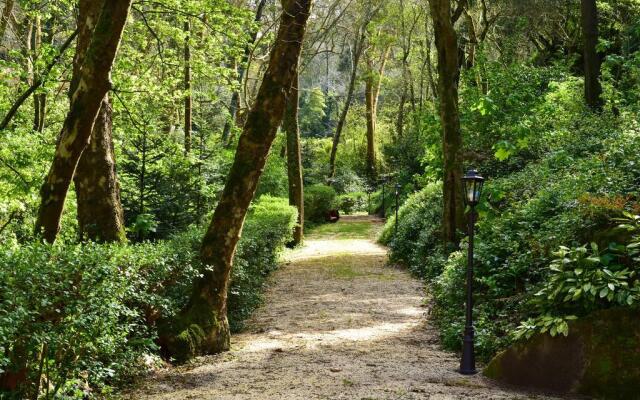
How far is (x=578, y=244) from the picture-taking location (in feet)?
19.8

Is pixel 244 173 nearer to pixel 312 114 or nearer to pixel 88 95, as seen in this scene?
pixel 88 95

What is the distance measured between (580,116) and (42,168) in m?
11.8

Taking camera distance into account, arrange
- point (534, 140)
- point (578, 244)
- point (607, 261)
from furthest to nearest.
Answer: point (534, 140), point (578, 244), point (607, 261)

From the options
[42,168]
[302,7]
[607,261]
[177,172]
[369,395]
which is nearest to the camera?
[369,395]

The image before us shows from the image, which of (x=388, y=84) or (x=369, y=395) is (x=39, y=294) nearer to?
(x=369, y=395)

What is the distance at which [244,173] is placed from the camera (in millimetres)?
7117

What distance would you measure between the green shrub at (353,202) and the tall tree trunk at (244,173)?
25600mm

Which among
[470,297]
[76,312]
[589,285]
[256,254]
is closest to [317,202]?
[256,254]

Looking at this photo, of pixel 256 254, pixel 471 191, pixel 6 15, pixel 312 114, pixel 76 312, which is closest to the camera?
pixel 76 312

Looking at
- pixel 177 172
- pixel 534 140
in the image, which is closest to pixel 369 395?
pixel 177 172

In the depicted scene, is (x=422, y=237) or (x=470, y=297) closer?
(x=470, y=297)

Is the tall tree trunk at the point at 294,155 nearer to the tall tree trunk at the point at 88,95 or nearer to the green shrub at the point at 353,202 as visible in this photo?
the tall tree trunk at the point at 88,95

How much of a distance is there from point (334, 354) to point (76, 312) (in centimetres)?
369

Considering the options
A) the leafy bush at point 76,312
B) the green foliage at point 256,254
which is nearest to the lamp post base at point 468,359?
the leafy bush at point 76,312
